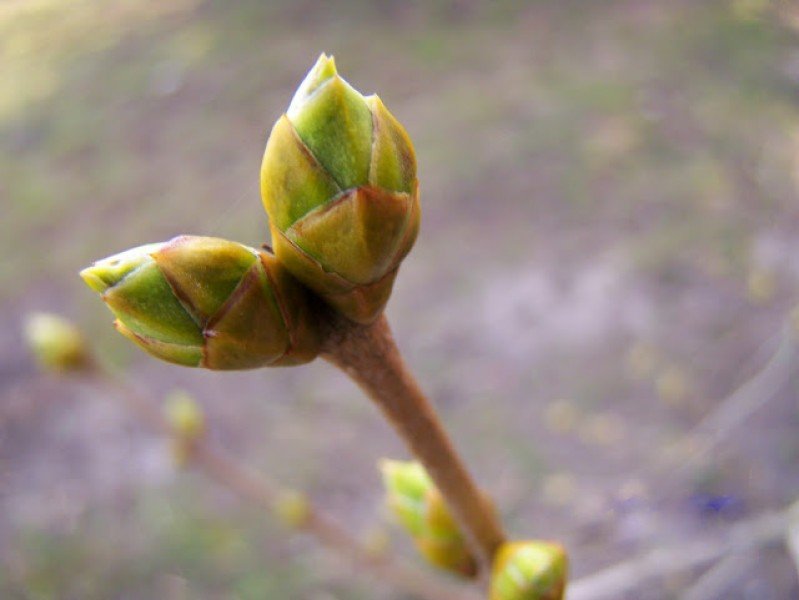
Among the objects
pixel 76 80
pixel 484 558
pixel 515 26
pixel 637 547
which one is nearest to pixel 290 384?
pixel 637 547

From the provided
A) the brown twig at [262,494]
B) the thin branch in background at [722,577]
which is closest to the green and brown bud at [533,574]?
the brown twig at [262,494]

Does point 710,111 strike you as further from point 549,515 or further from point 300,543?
point 300,543

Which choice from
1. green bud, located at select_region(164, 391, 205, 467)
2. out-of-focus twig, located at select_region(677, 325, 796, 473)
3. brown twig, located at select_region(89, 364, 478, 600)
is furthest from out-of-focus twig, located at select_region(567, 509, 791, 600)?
green bud, located at select_region(164, 391, 205, 467)

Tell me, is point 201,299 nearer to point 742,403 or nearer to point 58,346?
point 58,346

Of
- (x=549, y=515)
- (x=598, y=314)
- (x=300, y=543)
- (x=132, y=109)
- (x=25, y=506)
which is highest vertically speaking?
(x=132, y=109)

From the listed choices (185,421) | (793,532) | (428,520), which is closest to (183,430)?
(185,421)

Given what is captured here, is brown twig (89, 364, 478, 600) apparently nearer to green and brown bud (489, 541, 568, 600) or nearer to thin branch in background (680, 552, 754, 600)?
green and brown bud (489, 541, 568, 600)

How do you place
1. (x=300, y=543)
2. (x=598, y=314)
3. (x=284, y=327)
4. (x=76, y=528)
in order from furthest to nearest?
(x=598, y=314) < (x=76, y=528) < (x=300, y=543) < (x=284, y=327)
